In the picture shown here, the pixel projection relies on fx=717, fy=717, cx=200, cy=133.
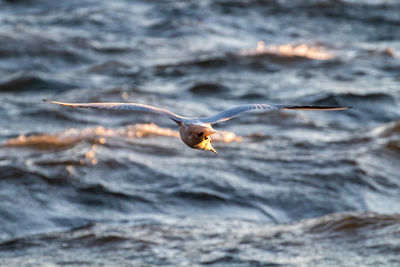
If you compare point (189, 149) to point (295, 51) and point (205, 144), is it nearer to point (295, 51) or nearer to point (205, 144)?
point (295, 51)

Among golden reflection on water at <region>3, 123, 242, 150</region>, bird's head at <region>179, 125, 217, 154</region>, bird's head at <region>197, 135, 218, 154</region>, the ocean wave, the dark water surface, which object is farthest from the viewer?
the ocean wave

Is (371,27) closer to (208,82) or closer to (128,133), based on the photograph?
(208,82)

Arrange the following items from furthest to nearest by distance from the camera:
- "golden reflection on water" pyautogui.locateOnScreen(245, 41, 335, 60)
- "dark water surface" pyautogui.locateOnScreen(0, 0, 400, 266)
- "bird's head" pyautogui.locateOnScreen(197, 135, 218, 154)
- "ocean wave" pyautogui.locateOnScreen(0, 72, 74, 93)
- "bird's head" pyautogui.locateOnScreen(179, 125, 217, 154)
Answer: "golden reflection on water" pyautogui.locateOnScreen(245, 41, 335, 60)
"ocean wave" pyautogui.locateOnScreen(0, 72, 74, 93)
"dark water surface" pyautogui.locateOnScreen(0, 0, 400, 266)
"bird's head" pyautogui.locateOnScreen(197, 135, 218, 154)
"bird's head" pyautogui.locateOnScreen(179, 125, 217, 154)

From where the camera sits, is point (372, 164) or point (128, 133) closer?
point (372, 164)

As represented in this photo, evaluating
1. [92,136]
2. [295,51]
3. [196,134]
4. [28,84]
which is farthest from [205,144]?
[295,51]

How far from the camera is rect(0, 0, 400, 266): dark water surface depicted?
7082 millimetres

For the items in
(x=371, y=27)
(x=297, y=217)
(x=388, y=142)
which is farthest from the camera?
(x=371, y=27)

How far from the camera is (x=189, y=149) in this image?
9664 mm

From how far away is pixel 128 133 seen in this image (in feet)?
33.0

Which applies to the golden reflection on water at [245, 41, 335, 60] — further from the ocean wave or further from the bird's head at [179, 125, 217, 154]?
the bird's head at [179, 125, 217, 154]

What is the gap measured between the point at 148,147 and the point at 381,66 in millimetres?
5856

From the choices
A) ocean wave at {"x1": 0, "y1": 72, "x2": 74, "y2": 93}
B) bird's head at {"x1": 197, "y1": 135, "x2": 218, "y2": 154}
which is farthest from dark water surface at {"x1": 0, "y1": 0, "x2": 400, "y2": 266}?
bird's head at {"x1": 197, "y1": 135, "x2": 218, "y2": 154}

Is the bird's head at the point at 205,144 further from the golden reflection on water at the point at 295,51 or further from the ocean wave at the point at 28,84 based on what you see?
the golden reflection on water at the point at 295,51

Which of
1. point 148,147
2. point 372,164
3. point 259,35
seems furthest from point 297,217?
point 259,35
